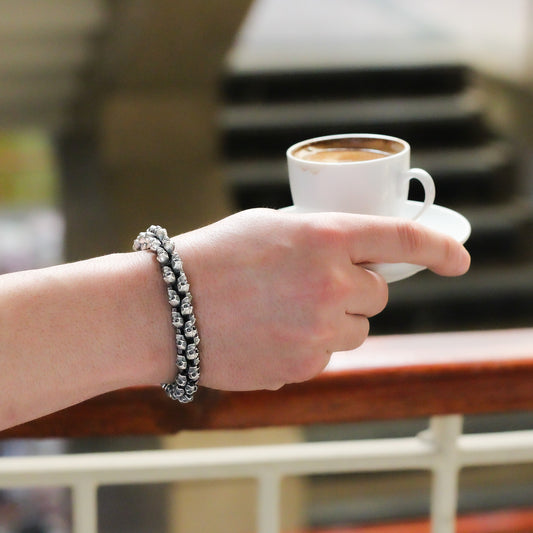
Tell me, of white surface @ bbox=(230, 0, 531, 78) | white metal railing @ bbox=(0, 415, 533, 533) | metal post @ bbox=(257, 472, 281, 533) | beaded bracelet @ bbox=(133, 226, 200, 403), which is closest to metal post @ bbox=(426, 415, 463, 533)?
white metal railing @ bbox=(0, 415, 533, 533)

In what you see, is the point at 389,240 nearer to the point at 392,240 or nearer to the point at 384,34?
the point at 392,240

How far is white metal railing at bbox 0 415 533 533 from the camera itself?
644 mm

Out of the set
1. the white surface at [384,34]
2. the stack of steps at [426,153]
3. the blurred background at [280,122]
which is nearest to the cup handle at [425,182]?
the blurred background at [280,122]

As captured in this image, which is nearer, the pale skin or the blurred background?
the pale skin

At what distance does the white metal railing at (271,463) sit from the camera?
2.11ft

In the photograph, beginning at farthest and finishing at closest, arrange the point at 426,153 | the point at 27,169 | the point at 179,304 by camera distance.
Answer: the point at 27,169 < the point at 426,153 < the point at 179,304

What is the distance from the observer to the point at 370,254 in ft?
1.80

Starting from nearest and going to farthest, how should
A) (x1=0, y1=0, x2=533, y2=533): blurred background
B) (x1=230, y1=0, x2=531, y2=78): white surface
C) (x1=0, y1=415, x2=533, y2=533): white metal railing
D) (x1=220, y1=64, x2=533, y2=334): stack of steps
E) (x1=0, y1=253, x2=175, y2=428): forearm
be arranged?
(x1=0, y1=253, x2=175, y2=428): forearm, (x1=0, y1=415, x2=533, y2=533): white metal railing, (x1=0, y1=0, x2=533, y2=533): blurred background, (x1=220, y1=64, x2=533, y2=334): stack of steps, (x1=230, y1=0, x2=531, y2=78): white surface

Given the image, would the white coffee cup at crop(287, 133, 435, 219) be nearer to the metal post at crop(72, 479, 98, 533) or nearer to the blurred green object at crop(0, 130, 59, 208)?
the metal post at crop(72, 479, 98, 533)

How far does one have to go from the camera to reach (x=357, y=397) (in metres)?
0.63

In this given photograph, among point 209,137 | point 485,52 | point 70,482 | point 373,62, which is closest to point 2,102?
point 209,137

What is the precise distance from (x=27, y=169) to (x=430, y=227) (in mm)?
5641

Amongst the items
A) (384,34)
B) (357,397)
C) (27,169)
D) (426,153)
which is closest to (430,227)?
(357,397)

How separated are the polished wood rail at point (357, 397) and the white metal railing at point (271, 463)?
38mm
